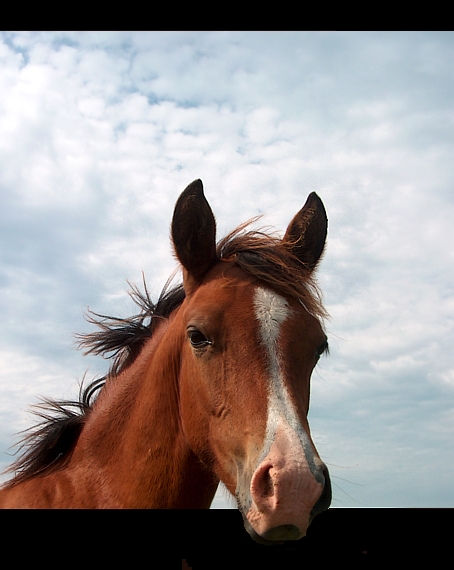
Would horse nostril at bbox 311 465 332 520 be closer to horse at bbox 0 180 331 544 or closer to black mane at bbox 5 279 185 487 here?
horse at bbox 0 180 331 544

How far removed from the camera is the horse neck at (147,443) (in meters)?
3.27

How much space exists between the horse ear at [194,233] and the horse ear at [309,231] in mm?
597

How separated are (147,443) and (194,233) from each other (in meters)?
1.44

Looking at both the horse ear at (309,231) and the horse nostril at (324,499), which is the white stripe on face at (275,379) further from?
the horse ear at (309,231)

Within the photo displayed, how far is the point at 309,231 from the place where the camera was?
3.94 m

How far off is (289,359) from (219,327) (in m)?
0.45

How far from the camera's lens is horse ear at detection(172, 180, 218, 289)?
3.59 meters

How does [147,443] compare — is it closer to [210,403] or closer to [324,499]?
[210,403]
